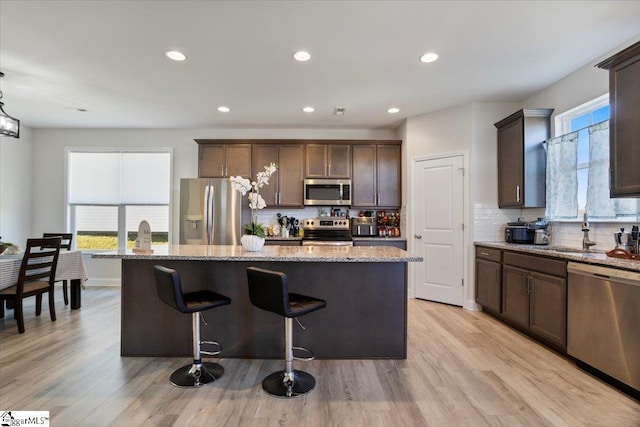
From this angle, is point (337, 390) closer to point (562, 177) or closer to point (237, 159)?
point (562, 177)

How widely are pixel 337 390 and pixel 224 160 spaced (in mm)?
3961

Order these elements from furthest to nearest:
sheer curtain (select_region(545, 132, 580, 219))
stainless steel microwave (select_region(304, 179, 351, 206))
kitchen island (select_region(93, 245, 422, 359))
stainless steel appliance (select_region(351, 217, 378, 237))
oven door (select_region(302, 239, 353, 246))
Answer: stainless steel appliance (select_region(351, 217, 378, 237)) < stainless steel microwave (select_region(304, 179, 351, 206)) < oven door (select_region(302, 239, 353, 246)) < sheer curtain (select_region(545, 132, 580, 219)) < kitchen island (select_region(93, 245, 422, 359))

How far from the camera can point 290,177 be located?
5.14 m

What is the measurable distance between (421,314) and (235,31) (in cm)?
364

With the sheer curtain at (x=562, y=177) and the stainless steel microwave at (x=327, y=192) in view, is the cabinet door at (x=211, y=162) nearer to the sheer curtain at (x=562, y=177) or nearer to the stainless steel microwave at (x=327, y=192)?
the stainless steel microwave at (x=327, y=192)

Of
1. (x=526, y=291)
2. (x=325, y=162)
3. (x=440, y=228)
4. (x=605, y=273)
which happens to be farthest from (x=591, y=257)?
A: (x=325, y=162)

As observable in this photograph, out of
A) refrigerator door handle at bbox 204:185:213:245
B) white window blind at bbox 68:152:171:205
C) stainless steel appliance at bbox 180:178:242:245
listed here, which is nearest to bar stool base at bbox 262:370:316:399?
stainless steel appliance at bbox 180:178:242:245

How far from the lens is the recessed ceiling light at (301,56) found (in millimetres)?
2913

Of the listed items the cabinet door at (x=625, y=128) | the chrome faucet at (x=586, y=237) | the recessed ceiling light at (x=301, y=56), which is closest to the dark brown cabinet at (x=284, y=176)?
the recessed ceiling light at (x=301, y=56)

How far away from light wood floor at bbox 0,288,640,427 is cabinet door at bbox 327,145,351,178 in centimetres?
284

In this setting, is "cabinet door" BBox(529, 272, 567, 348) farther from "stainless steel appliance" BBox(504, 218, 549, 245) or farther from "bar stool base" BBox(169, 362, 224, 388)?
"bar stool base" BBox(169, 362, 224, 388)

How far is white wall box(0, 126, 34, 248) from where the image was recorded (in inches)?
200

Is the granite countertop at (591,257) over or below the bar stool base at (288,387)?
over

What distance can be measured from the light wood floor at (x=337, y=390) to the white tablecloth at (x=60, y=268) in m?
0.59
